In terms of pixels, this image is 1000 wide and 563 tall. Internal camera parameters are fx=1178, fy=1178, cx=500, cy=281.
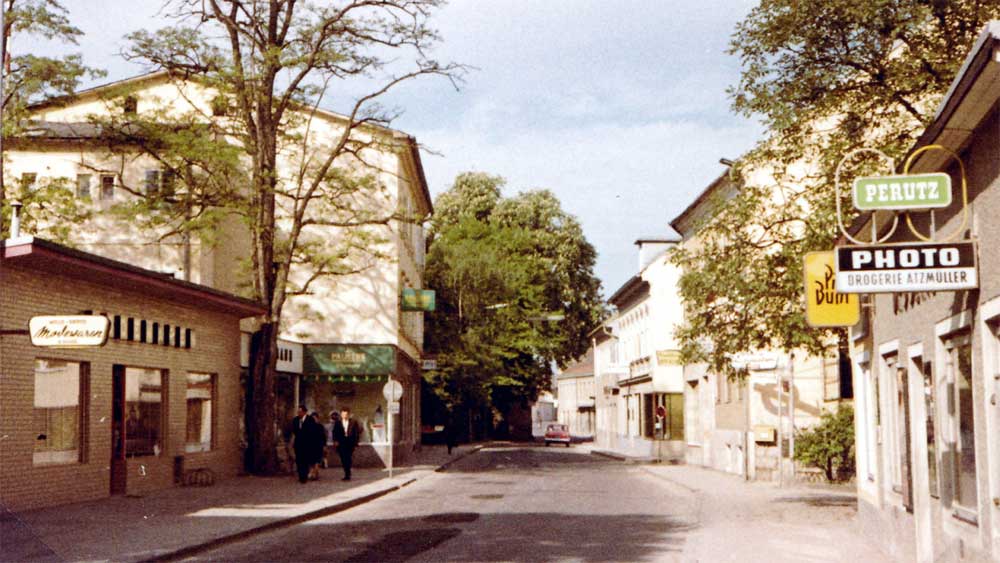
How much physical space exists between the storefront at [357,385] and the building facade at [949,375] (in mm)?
22954

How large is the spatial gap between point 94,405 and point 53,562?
8.89 metres

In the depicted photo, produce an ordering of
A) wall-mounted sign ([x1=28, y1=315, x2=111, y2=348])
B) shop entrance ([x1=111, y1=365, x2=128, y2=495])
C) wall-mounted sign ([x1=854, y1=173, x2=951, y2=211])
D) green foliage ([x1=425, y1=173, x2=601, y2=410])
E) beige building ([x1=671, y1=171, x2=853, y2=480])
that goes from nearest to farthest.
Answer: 1. wall-mounted sign ([x1=854, y1=173, x2=951, y2=211])
2. wall-mounted sign ([x1=28, y1=315, x2=111, y2=348])
3. shop entrance ([x1=111, y1=365, x2=128, y2=495])
4. beige building ([x1=671, y1=171, x2=853, y2=480])
5. green foliage ([x1=425, y1=173, x2=601, y2=410])

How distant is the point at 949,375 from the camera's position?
10375 mm

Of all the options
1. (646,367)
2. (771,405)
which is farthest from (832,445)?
(646,367)

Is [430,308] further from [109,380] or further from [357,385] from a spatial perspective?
[109,380]

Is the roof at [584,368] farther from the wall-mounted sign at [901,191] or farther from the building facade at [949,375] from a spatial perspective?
the wall-mounted sign at [901,191]

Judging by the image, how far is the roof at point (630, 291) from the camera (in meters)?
55.4

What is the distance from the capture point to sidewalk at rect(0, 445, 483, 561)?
13234 mm

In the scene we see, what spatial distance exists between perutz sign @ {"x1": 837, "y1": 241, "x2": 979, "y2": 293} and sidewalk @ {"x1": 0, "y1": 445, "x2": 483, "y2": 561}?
25.9 feet

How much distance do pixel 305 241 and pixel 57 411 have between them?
17.1m

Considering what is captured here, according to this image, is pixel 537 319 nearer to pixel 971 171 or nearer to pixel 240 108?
pixel 240 108

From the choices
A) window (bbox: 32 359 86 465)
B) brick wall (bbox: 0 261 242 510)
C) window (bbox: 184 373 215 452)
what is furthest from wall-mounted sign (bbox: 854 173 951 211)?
window (bbox: 184 373 215 452)

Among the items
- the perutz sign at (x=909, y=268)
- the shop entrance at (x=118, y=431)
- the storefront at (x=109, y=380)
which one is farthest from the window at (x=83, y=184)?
the perutz sign at (x=909, y=268)

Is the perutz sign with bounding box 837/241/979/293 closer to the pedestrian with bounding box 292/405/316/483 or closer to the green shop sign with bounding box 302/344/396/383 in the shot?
the pedestrian with bounding box 292/405/316/483
